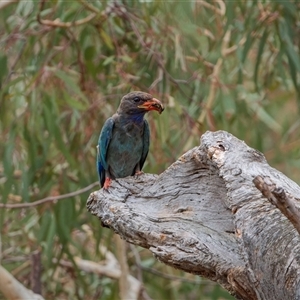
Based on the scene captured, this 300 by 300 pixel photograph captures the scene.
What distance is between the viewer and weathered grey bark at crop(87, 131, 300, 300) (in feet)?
8.42

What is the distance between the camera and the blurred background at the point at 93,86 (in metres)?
5.14

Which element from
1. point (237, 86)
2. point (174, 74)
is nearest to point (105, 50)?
point (174, 74)

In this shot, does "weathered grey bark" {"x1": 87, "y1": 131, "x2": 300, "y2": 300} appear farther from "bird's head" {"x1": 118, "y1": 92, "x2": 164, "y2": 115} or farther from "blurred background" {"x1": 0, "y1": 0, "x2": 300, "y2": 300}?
"blurred background" {"x1": 0, "y1": 0, "x2": 300, "y2": 300}

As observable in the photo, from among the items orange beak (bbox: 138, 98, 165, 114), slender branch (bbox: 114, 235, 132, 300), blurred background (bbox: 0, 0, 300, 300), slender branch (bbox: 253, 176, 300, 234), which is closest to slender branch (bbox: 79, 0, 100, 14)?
blurred background (bbox: 0, 0, 300, 300)

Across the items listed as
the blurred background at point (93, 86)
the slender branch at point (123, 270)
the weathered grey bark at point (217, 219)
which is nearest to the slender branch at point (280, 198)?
the weathered grey bark at point (217, 219)

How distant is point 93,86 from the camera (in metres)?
5.59

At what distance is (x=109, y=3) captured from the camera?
5.27 m

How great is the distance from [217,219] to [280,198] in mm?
677

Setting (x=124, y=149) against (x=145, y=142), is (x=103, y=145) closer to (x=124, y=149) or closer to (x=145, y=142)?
(x=124, y=149)

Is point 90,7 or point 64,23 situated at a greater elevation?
point 90,7

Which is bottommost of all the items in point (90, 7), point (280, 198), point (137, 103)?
point (137, 103)

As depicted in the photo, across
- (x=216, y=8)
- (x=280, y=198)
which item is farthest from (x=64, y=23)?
(x=280, y=198)

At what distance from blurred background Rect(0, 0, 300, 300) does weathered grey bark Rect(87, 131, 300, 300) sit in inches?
68.4

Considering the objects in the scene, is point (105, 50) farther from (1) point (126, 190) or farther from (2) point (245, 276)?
(2) point (245, 276)
